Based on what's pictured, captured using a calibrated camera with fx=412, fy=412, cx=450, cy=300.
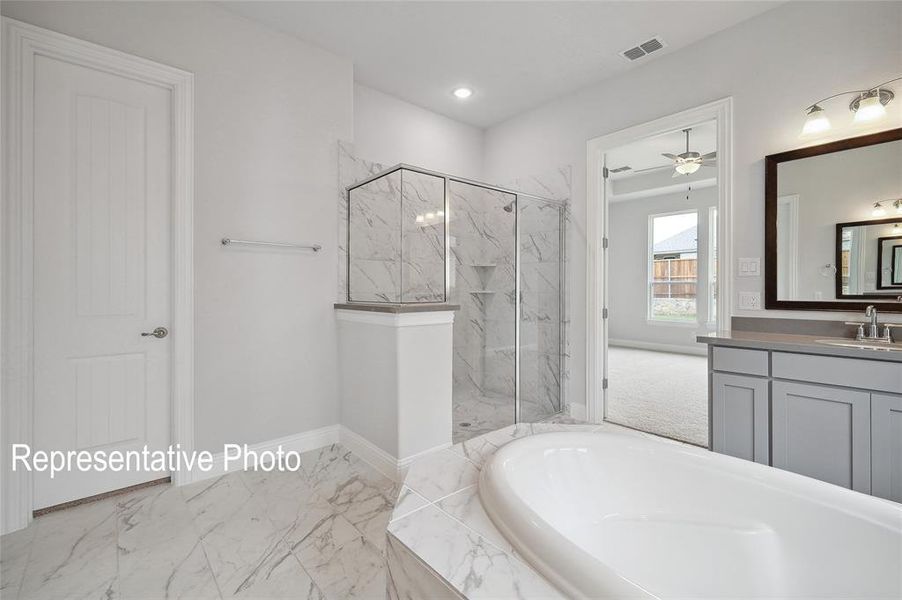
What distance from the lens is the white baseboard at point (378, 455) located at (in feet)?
7.72

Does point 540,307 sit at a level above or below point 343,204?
below

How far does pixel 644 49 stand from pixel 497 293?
6.71ft

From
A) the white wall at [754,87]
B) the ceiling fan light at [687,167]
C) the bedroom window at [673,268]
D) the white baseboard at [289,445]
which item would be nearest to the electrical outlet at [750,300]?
the white wall at [754,87]

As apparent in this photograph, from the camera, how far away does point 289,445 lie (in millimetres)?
2715

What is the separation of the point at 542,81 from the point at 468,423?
2820mm

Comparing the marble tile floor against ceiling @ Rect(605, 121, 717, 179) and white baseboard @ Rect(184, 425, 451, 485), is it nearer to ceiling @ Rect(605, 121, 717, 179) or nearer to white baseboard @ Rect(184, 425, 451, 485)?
white baseboard @ Rect(184, 425, 451, 485)

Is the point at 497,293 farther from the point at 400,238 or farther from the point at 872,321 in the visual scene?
the point at 872,321

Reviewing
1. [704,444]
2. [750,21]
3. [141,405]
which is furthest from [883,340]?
[141,405]

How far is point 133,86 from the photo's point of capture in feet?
7.21

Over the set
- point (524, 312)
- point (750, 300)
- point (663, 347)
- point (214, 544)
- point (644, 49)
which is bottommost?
point (214, 544)

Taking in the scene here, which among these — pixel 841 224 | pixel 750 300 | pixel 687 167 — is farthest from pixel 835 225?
pixel 687 167

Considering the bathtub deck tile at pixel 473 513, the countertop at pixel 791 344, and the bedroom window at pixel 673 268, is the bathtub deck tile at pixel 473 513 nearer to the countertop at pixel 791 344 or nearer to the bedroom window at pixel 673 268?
the countertop at pixel 791 344

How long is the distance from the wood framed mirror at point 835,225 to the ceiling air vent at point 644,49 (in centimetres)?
109

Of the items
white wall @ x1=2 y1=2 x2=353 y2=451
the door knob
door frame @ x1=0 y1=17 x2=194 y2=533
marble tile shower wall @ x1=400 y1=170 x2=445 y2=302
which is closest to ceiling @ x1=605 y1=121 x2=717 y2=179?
marble tile shower wall @ x1=400 y1=170 x2=445 y2=302
